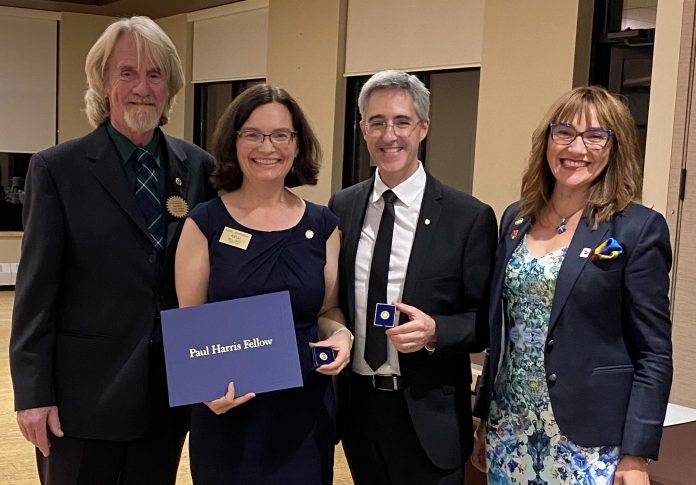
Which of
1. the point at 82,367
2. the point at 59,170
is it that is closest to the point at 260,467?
the point at 82,367

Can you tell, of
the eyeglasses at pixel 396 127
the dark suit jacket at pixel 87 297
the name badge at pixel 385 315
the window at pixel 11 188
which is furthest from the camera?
the window at pixel 11 188

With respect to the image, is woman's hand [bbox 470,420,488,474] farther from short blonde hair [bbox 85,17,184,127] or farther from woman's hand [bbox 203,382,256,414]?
short blonde hair [bbox 85,17,184,127]

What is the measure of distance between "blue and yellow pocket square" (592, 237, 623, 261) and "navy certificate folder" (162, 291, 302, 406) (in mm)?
776

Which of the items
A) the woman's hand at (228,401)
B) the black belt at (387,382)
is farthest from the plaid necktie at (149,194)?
the black belt at (387,382)

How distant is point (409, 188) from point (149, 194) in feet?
2.44

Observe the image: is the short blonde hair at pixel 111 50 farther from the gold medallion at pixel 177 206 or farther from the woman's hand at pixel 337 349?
the woman's hand at pixel 337 349

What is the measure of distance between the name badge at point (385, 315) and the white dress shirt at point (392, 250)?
0.17 metres

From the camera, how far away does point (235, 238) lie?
209 centimetres

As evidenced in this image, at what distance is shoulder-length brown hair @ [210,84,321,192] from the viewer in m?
2.13

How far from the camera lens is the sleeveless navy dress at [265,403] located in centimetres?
209

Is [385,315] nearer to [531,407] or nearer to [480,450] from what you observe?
[531,407]

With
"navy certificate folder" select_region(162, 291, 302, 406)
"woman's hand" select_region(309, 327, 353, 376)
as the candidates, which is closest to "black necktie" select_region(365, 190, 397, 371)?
"woman's hand" select_region(309, 327, 353, 376)

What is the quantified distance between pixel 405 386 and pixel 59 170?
112cm

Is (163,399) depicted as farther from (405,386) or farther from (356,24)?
(356,24)
